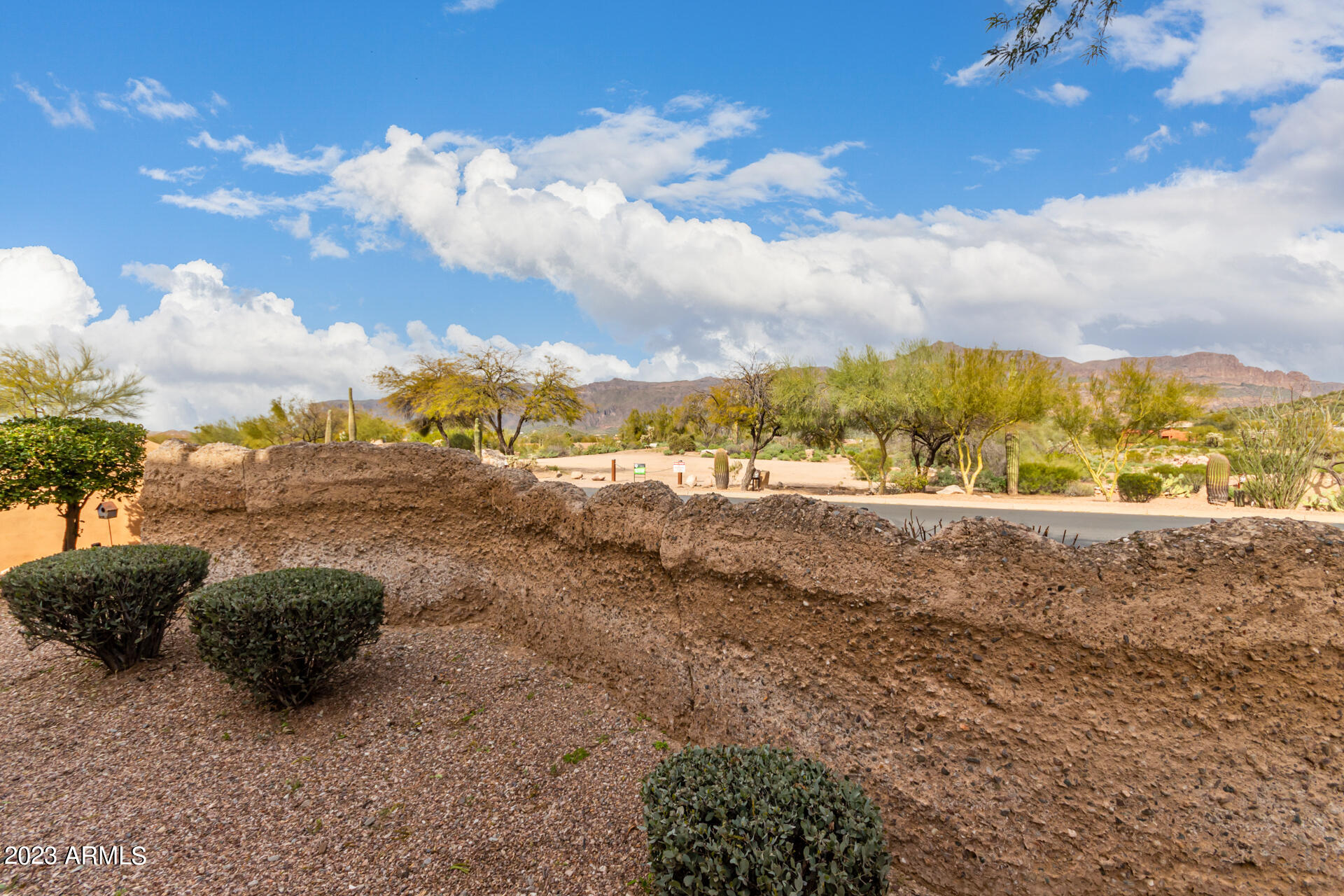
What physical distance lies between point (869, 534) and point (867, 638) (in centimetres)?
57

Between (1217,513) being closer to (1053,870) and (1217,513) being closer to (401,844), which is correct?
(1053,870)

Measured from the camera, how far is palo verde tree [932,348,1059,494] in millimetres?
21812

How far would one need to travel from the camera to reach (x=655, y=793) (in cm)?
290

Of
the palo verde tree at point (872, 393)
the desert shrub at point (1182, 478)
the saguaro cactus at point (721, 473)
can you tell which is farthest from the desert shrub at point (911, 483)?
the desert shrub at point (1182, 478)

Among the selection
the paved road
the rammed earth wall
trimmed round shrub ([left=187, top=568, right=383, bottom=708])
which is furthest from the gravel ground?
the paved road

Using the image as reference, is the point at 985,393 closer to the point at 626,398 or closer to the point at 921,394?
the point at 921,394

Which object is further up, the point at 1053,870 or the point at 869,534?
the point at 869,534

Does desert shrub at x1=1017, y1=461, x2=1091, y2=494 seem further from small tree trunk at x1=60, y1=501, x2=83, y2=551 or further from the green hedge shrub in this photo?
small tree trunk at x1=60, y1=501, x2=83, y2=551

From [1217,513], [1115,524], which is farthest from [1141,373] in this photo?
[1115,524]

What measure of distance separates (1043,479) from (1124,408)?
3.47 m

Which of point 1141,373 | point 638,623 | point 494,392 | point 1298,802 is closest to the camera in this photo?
point 1298,802

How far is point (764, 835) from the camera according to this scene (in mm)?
2592

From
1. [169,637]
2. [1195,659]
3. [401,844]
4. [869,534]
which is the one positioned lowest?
[401,844]

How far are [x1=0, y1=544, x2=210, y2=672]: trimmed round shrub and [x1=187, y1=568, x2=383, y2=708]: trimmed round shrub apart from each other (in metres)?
0.95
